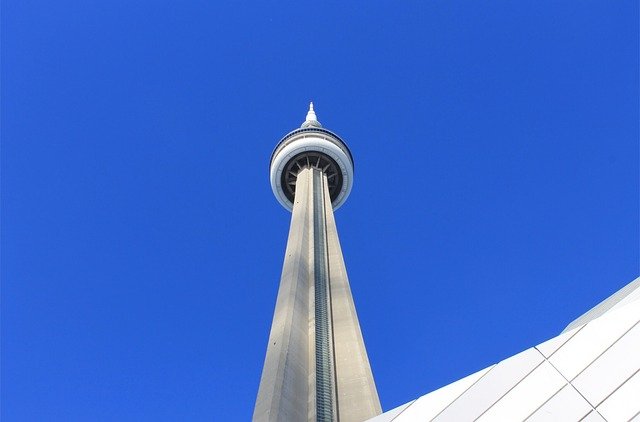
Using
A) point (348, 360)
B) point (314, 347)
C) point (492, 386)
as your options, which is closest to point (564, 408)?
point (492, 386)

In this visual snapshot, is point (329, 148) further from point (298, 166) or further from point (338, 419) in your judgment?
point (338, 419)

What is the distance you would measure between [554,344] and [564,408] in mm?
907

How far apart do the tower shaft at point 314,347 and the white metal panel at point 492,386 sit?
9.83m

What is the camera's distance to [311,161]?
47.3 metres

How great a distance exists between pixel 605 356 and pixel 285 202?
41.0 meters

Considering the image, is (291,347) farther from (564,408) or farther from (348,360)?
(564,408)

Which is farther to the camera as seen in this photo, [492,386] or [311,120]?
[311,120]

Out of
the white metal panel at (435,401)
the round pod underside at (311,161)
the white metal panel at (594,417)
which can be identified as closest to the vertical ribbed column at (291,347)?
the white metal panel at (435,401)

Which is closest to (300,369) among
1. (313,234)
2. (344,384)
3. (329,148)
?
(344,384)

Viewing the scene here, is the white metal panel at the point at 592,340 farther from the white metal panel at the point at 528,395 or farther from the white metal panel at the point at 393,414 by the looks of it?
the white metal panel at the point at 393,414

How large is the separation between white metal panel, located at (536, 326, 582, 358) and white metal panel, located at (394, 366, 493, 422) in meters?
0.80

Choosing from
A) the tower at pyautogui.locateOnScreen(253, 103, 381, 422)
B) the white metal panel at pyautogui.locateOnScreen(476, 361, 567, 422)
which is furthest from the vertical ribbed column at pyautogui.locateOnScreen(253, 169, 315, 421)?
the white metal panel at pyautogui.locateOnScreen(476, 361, 567, 422)

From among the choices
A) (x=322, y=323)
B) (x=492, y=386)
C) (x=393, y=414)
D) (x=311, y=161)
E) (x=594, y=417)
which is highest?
(x=311, y=161)

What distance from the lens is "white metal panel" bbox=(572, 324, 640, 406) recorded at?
7.83 meters
